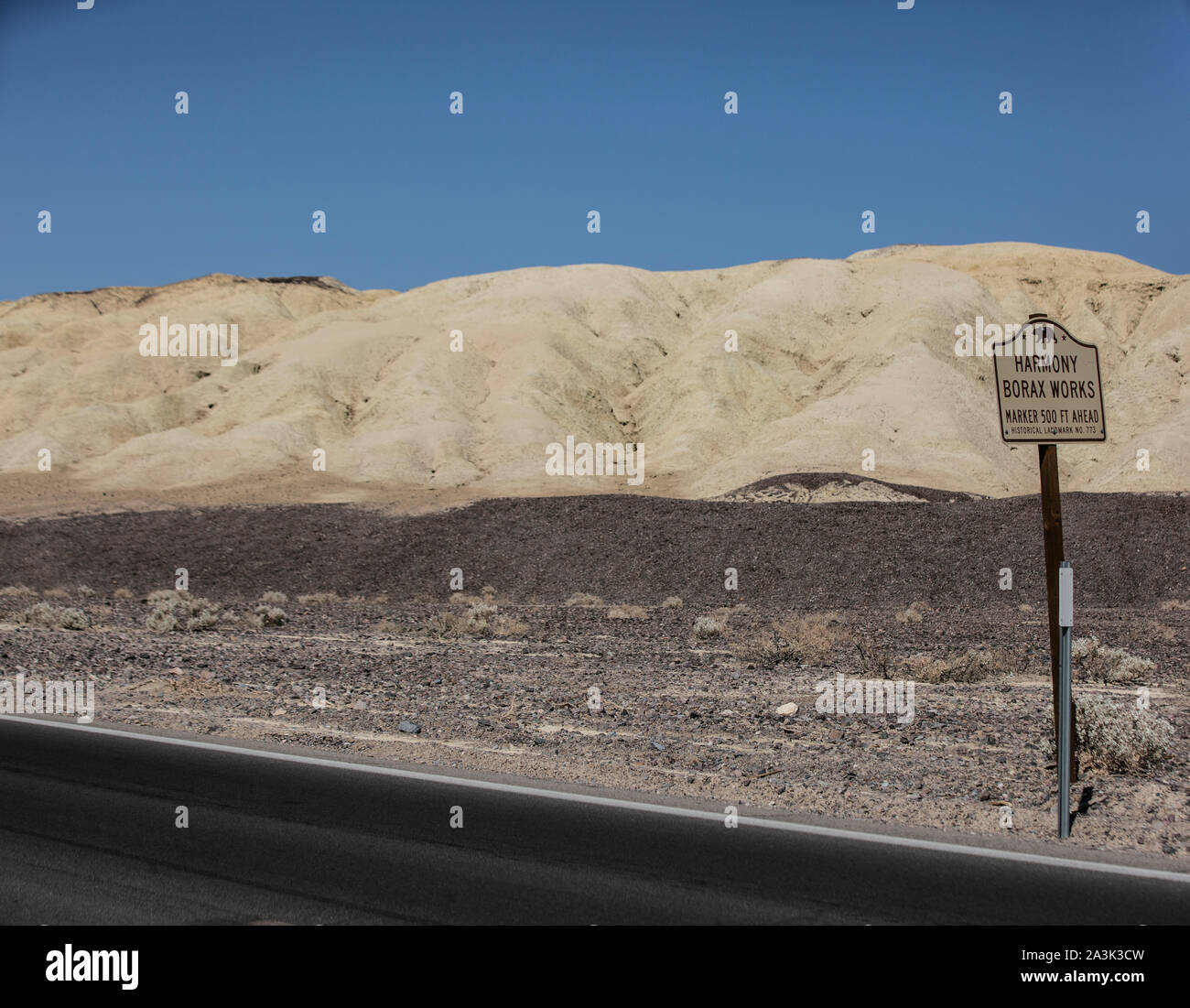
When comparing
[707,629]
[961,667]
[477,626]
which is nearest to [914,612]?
[707,629]

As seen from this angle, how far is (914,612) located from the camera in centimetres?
2336

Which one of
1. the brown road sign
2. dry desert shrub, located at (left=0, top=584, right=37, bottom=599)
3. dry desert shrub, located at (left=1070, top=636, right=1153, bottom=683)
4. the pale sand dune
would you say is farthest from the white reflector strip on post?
the pale sand dune

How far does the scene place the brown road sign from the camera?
25.2ft

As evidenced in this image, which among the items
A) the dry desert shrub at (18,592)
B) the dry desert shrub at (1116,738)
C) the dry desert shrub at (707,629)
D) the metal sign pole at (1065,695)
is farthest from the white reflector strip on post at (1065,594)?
the dry desert shrub at (18,592)

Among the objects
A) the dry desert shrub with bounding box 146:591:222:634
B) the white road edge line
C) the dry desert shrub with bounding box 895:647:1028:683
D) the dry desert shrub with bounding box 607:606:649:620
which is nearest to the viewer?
the white road edge line

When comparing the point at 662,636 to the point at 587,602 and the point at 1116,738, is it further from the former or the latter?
the point at 1116,738

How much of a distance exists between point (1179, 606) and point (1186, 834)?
19.3 m

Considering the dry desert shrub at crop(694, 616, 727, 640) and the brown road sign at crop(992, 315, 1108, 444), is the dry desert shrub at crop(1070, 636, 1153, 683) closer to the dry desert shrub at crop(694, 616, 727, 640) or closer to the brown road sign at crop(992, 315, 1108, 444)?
the dry desert shrub at crop(694, 616, 727, 640)

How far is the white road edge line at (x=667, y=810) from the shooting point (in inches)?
252

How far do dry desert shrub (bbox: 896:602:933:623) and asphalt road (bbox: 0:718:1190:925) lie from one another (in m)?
16.1

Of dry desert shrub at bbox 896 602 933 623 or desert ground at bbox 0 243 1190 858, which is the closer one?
desert ground at bbox 0 243 1190 858

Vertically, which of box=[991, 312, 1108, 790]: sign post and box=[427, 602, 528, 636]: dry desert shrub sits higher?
box=[991, 312, 1108, 790]: sign post

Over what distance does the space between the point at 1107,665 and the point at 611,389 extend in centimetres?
5872

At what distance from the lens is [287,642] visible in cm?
1923
